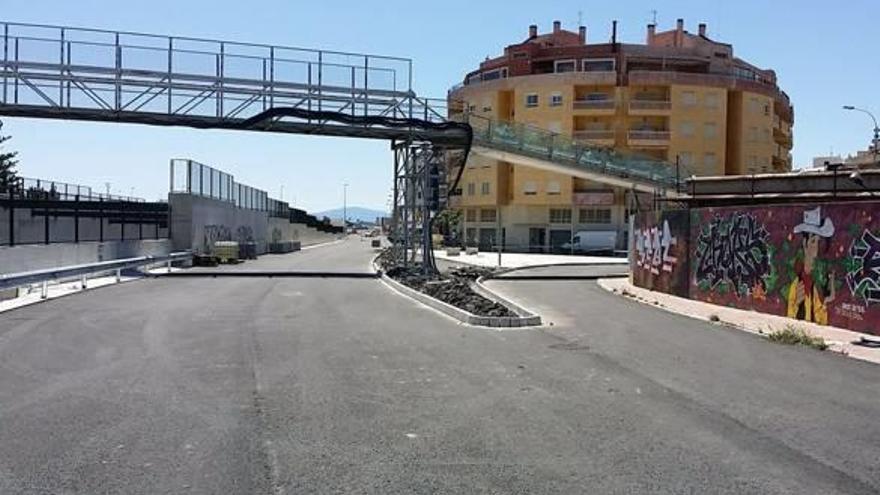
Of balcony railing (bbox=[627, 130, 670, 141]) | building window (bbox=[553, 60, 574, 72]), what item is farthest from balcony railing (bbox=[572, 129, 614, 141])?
building window (bbox=[553, 60, 574, 72])

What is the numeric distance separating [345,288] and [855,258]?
53.4 ft

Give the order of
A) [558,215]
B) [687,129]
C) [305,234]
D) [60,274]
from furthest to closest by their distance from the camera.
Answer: [305,234] → [558,215] → [687,129] → [60,274]

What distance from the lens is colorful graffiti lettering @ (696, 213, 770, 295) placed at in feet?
67.4

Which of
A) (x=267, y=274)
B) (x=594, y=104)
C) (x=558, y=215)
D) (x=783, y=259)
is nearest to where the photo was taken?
(x=783, y=259)

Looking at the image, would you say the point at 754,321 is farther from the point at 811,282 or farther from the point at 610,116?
the point at 610,116

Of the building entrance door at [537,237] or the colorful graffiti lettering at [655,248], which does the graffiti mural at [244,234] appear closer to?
the colorful graffiti lettering at [655,248]

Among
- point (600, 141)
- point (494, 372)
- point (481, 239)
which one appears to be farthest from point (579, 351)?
point (481, 239)

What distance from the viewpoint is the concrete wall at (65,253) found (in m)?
23.6

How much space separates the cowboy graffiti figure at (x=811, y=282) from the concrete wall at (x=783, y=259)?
0.8 inches

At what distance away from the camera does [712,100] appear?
85.6 m

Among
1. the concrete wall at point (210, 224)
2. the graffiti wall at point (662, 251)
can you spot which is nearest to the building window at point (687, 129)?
the concrete wall at point (210, 224)

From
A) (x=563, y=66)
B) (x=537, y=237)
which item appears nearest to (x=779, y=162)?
(x=563, y=66)

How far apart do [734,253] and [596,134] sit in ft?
213

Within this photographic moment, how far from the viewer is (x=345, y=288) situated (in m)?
29.0
